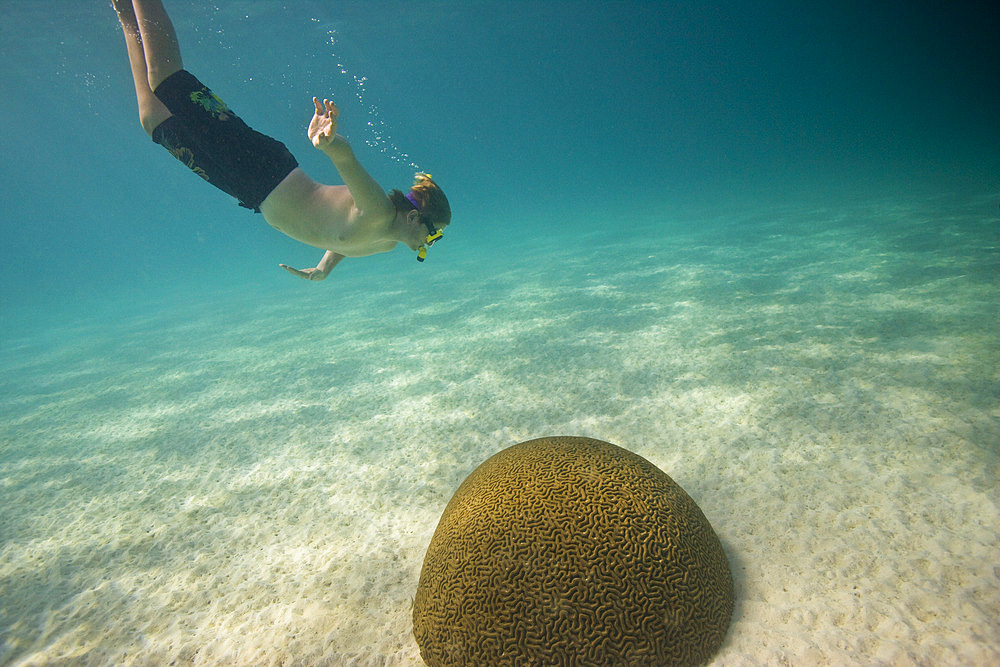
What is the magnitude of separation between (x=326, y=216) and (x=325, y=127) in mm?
960

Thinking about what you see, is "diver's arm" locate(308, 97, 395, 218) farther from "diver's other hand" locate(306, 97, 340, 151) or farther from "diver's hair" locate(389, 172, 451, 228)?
"diver's hair" locate(389, 172, 451, 228)

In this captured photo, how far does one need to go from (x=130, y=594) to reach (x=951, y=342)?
930cm

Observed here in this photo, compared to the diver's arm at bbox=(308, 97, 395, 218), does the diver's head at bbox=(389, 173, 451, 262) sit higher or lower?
lower

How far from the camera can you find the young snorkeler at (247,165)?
11.8 ft

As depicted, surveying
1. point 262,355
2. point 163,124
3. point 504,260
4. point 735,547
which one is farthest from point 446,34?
point 735,547

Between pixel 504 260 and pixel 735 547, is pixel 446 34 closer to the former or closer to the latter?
pixel 504 260

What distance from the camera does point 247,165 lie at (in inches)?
148

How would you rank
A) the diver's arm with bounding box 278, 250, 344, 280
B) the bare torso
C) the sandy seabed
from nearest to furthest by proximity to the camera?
the sandy seabed < the bare torso < the diver's arm with bounding box 278, 250, 344, 280

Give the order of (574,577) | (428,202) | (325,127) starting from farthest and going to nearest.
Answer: (428,202), (325,127), (574,577)

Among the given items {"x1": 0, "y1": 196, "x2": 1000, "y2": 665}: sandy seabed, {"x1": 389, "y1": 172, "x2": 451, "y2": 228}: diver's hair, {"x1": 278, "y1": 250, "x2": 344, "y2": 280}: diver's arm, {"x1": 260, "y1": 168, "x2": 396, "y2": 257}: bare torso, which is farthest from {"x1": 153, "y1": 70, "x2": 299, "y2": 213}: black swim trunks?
{"x1": 0, "y1": 196, "x2": 1000, "y2": 665}: sandy seabed

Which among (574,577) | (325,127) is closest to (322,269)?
(325,127)

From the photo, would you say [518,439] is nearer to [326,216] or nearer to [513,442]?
[513,442]

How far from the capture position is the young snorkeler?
11.8ft

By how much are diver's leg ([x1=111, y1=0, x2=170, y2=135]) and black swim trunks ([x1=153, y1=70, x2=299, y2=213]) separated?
0.07 m
